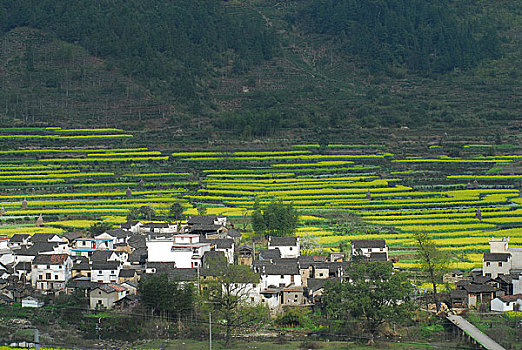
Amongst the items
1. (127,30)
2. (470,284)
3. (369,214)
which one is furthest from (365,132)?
(470,284)

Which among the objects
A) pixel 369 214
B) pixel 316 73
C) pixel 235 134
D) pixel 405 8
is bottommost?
pixel 369 214

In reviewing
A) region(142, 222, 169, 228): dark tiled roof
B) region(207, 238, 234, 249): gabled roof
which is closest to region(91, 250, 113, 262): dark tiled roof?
region(207, 238, 234, 249): gabled roof

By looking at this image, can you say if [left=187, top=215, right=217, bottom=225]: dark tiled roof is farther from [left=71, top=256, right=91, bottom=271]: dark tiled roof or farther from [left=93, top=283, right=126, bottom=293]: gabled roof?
[left=93, top=283, right=126, bottom=293]: gabled roof

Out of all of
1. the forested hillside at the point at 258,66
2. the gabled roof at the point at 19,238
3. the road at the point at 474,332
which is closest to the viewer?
the road at the point at 474,332

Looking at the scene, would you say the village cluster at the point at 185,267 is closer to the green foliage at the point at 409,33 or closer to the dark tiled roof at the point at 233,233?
the dark tiled roof at the point at 233,233

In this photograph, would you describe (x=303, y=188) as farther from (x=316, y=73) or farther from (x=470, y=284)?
(x=316, y=73)

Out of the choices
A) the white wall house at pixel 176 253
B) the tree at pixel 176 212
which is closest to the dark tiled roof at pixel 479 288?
the white wall house at pixel 176 253

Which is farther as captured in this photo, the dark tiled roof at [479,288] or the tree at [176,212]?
the tree at [176,212]
